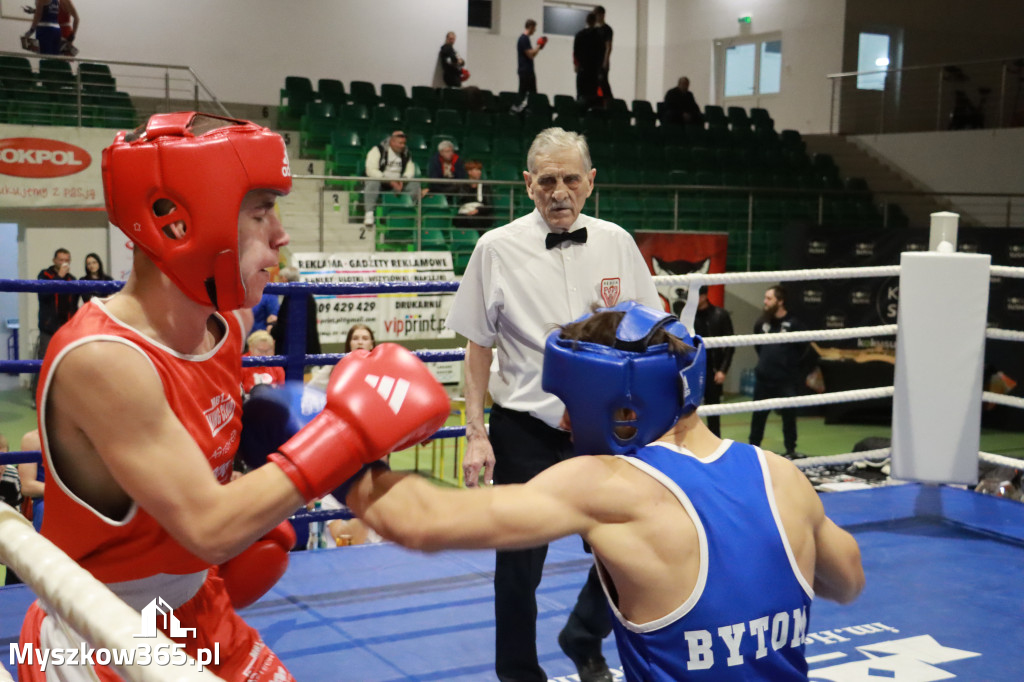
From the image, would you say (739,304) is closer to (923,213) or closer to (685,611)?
(923,213)

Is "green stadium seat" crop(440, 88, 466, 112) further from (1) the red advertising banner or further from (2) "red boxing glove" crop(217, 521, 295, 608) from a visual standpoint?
(2) "red boxing glove" crop(217, 521, 295, 608)

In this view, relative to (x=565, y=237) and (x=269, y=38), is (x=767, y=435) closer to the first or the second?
(x=565, y=237)

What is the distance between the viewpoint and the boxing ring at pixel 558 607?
8.22ft

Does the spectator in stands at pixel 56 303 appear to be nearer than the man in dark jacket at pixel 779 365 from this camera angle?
No

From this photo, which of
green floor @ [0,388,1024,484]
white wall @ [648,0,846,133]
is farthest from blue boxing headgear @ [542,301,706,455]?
white wall @ [648,0,846,133]

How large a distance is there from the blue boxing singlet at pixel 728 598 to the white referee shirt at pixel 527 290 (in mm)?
1129

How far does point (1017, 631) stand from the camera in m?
2.74

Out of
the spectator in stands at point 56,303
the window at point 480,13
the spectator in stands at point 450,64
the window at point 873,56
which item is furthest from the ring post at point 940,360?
the window at point 480,13

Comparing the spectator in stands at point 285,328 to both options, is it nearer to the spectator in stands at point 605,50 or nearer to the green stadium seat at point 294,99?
the green stadium seat at point 294,99

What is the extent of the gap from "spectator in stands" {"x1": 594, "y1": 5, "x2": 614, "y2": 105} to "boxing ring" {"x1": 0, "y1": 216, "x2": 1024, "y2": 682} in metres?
8.40

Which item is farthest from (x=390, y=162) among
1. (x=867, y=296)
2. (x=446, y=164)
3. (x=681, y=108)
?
(x=681, y=108)

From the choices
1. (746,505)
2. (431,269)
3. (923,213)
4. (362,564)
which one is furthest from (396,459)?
(923,213)

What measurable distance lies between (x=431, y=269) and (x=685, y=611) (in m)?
7.34

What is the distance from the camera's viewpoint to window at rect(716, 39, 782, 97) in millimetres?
14426
